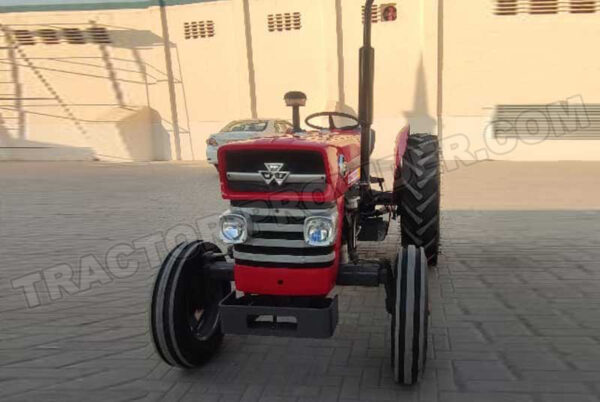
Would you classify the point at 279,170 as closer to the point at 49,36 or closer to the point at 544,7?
the point at 544,7

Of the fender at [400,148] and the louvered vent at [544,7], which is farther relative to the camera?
the louvered vent at [544,7]

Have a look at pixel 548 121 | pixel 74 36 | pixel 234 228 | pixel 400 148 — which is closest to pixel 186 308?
pixel 234 228

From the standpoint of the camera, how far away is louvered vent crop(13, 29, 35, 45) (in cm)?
1741

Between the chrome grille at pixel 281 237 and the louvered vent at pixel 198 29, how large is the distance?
1455 centimetres

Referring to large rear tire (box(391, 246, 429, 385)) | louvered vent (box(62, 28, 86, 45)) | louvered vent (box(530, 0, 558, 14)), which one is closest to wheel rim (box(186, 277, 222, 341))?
large rear tire (box(391, 246, 429, 385))

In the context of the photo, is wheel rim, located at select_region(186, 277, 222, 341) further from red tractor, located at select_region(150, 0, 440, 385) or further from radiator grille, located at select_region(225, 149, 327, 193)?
radiator grille, located at select_region(225, 149, 327, 193)

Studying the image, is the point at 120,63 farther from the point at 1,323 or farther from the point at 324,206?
the point at 324,206

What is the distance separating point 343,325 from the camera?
3.79 m

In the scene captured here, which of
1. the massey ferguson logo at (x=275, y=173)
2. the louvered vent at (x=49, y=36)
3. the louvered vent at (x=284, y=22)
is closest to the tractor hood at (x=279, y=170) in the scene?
the massey ferguson logo at (x=275, y=173)

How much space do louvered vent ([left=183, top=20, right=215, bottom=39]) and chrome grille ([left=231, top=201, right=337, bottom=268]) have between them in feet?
47.7

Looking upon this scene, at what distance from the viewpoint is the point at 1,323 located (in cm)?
408

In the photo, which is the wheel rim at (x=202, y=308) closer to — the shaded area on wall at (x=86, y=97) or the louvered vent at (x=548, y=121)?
the louvered vent at (x=548, y=121)

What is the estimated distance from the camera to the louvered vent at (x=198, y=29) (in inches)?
640

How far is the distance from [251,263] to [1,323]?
7.94 ft
